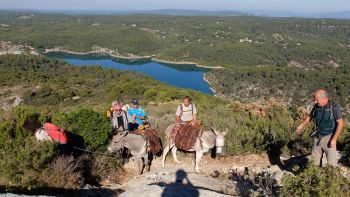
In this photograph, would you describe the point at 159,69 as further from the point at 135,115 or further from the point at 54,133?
the point at 54,133

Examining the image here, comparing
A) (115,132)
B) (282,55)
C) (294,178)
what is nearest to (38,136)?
(115,132)

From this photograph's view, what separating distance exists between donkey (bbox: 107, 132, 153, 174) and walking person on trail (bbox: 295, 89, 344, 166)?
139 inches

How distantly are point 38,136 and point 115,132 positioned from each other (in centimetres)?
240

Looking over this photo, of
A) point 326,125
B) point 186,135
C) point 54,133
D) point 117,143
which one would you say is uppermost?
point 326,125

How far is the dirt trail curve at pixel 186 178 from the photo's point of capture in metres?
5.89

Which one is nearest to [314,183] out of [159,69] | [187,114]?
[187,114]

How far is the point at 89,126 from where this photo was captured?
29.2 ft

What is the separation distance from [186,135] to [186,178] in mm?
1162

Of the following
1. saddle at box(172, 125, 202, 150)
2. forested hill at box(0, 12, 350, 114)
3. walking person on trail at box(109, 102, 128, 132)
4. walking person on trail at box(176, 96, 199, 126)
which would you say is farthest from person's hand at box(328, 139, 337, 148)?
forested hill at box(0, 12, 350, 114)

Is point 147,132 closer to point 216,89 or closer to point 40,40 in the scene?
point 216,89

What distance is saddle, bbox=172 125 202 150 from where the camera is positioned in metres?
8.13

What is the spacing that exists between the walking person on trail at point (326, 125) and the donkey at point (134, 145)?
353 cm

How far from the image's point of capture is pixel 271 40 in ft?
555

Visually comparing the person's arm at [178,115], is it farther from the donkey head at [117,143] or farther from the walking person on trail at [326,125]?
the walking person on trail at [326,125]
